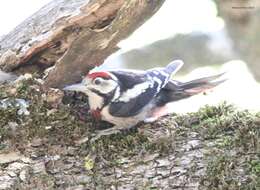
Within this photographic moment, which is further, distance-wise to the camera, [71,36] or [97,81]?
[71,36]

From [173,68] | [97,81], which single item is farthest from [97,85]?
[173,68]

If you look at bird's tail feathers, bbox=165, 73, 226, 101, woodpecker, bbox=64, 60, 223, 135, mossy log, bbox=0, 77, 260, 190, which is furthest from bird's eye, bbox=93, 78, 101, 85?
bird's tail feathers, bbox=165, 73, 226, 101

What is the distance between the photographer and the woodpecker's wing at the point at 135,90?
1.62 metres

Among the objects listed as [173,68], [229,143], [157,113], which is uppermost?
[173,68]

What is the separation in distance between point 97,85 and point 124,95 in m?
0.08

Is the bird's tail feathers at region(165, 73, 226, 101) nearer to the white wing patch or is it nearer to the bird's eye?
the white wing patch

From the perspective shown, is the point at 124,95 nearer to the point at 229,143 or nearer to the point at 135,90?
the point at 135,90

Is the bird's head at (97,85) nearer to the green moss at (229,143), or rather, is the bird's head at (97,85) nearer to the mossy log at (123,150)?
the mossy log at (123,150)

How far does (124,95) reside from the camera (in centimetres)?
164

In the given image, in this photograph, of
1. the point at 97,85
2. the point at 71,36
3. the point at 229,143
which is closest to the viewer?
the point at 229,143

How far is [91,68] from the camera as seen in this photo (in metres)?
1.74

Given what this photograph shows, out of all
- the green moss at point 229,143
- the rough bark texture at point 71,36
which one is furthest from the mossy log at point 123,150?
the rough bark texture at point 71,36

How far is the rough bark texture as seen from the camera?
1.63 m

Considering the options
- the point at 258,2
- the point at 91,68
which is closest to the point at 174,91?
the point at 91,68
